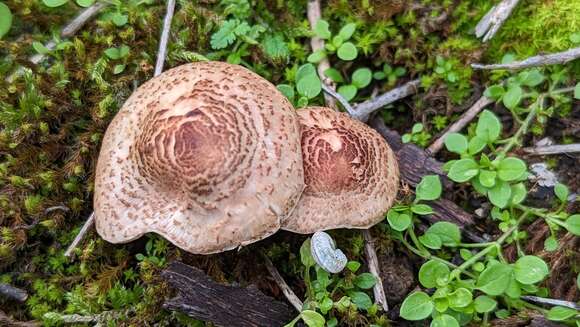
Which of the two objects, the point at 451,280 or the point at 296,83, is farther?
the point at 296,83

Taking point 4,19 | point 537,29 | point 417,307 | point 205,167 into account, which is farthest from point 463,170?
point 4,19

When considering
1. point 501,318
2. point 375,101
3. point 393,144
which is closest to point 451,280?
point 501,318

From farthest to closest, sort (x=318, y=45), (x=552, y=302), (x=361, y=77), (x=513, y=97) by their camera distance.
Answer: (x=318, y=45)
(x=361, y=77)
(x=513, y=97)
(x=552, y=302)

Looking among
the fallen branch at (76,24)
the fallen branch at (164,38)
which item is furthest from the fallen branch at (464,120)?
the fallen branch at (76,24)

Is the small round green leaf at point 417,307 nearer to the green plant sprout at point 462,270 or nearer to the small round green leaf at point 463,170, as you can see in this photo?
the green plant sprout at point 462,270

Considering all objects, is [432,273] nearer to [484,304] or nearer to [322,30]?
[484,304]

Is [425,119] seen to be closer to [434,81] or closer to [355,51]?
[434,81]
